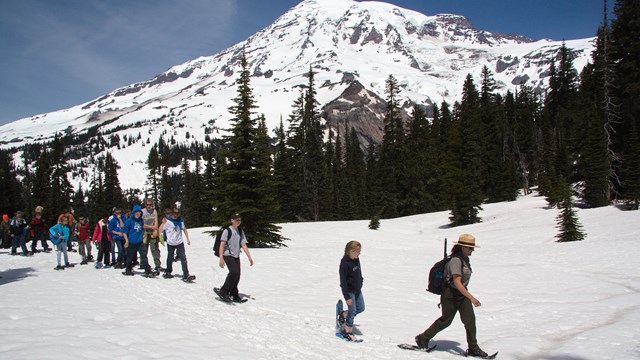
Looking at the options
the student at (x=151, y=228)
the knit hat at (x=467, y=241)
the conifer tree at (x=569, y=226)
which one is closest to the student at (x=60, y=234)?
the student at (x=151, y=228)

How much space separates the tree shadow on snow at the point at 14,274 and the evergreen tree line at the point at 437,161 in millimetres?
9119

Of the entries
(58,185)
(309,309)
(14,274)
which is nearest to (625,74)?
(309,309)

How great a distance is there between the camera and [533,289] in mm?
12602

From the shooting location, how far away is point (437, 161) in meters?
51.4

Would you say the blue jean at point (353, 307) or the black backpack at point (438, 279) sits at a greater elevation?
the black backpack at point (438, 279)

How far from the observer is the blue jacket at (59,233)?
13.9 meters

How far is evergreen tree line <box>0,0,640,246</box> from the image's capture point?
22.6m

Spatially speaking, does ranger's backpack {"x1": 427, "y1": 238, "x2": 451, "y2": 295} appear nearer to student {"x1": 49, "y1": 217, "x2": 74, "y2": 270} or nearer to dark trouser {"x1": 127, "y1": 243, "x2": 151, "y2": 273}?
dark trouser {"x1": 127, "y1": 243, "x2": 151, "y2": 273}

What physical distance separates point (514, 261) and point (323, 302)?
11.0 metres

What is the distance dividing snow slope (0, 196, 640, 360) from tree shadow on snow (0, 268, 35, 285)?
0.08m

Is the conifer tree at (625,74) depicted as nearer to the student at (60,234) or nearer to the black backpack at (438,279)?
the black backpack at (438,279)

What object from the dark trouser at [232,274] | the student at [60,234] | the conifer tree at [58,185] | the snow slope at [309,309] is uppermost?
the conifer tree at [58,185]

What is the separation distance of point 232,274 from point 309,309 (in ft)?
6.67

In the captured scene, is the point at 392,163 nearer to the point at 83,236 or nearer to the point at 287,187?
the point at 287,187
